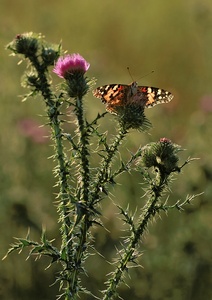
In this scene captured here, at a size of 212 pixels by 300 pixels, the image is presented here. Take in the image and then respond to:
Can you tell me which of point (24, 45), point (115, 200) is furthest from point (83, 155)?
point (115, 200)

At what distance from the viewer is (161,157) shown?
319cm

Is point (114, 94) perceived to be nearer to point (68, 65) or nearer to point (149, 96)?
point (149, 96)

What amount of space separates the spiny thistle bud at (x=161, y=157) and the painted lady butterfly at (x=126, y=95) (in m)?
0.25

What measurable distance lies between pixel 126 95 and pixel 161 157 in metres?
0.43

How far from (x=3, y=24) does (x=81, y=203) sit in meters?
4.57

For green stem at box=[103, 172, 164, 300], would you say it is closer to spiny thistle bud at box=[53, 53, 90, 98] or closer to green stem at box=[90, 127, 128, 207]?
green stem at box=[90, 127, 128, 207]

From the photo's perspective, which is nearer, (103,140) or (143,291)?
(103,140)

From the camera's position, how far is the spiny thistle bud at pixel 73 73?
3.22 meters

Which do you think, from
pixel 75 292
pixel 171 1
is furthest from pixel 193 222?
pixel 171 1

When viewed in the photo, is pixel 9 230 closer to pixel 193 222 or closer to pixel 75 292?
pixel 193 222

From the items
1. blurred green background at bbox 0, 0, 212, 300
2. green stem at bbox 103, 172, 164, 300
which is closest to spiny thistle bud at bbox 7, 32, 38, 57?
blurred green background at bbox 0, 0, 212, 300

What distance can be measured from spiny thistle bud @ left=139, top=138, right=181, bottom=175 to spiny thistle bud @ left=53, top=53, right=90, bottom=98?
463mm

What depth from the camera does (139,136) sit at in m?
6.71

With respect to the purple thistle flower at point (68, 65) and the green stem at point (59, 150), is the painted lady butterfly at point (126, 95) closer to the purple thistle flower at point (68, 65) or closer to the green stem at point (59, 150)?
the purple thistle flower at point (68, 65)
